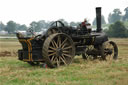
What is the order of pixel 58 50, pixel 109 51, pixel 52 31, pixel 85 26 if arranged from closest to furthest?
pixel 58 50 → pixel 52 31 → pixel 85 26 → pixel 109 51

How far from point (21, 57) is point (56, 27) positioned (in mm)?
2203

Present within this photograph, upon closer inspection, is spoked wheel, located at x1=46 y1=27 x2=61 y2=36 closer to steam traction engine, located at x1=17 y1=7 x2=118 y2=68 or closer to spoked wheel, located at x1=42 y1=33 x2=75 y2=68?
steam traction engine, located at x1=17 y1=7 x2=118 y2=68

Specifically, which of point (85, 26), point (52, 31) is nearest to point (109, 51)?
point (85, 26)

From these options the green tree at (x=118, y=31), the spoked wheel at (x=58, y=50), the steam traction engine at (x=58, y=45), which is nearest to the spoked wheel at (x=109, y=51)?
the steam traction engine at (x=58, y=45)

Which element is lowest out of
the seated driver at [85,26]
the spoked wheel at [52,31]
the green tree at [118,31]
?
the green tree at [118,31]

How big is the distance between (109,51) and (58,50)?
425 centimetres

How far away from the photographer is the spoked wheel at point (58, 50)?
1023 cm

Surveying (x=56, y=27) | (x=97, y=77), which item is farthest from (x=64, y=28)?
(x=97, y=77)

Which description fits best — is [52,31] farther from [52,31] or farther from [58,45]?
[58,45]

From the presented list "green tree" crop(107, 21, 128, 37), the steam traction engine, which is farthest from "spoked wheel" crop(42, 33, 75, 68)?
"green tree" crop(107, 21, 128, 37)

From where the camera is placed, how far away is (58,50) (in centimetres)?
1084

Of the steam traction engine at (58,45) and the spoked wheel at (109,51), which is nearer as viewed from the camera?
the steam traction engine at (58,45)

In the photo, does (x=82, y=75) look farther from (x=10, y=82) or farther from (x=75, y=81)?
(x=10, y=82)

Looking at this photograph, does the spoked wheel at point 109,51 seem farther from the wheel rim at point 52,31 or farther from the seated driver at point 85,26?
the wheel rim at point 52,31
